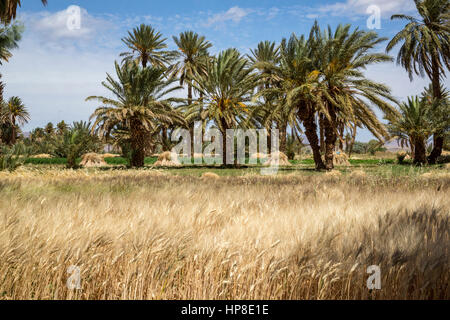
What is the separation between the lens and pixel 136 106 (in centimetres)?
1883

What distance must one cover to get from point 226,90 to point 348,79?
771 cm

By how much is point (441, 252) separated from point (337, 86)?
14.8 m

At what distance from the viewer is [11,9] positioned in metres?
12.0

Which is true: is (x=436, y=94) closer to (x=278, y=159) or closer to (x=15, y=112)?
(x=278, y=159)

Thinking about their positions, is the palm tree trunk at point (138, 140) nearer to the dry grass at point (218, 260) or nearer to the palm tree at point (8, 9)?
the palm tree at point (8, 9)

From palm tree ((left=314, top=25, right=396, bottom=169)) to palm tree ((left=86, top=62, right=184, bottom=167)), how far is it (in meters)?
8.97

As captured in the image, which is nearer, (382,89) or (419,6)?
(382,89)

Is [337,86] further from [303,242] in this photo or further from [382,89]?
[303,242]

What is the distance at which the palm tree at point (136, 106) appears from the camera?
18.7m

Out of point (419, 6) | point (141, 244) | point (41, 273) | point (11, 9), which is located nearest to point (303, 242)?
point (141, 244)

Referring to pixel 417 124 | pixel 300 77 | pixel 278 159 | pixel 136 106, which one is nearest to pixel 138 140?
pixel 136 106

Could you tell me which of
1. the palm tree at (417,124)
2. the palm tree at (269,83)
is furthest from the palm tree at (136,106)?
the palm tree at (417,124)

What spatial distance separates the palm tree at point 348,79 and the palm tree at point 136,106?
8971mm

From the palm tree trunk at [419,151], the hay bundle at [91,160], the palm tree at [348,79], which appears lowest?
the hay bundle at [91,160]
